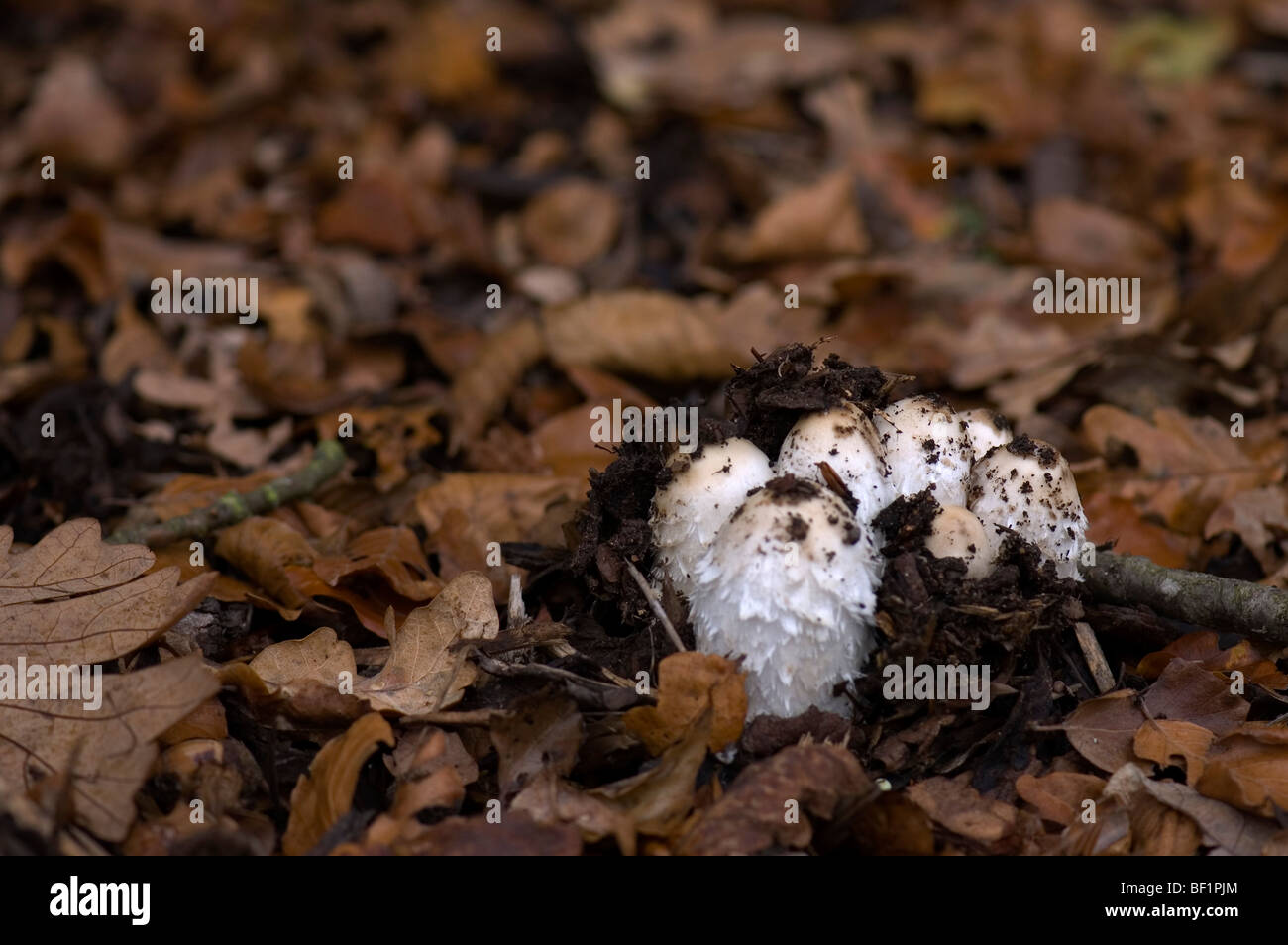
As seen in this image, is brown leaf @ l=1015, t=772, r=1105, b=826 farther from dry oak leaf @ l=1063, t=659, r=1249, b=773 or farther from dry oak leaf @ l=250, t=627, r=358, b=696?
dry oak leaf @ l=250, t=627, r=358, b=696

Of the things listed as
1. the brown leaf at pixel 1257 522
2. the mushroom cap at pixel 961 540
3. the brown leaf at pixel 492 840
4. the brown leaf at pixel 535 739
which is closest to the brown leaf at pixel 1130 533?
the brown leaf at pixel 1257 522

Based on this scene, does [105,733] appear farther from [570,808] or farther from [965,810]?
[965,810]

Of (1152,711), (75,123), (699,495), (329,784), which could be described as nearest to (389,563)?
(329,784)

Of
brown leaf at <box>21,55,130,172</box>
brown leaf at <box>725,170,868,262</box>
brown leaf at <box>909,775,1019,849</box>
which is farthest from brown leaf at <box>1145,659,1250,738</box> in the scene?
brown leaf at <box>21,55,130,172</box>
